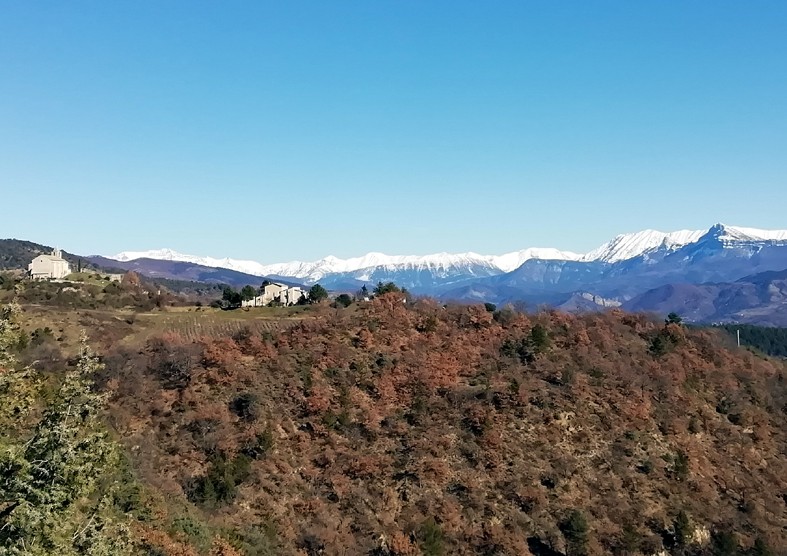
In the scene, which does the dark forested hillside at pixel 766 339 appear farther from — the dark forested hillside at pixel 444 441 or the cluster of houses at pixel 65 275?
the cluster of houses at pixel 65 275

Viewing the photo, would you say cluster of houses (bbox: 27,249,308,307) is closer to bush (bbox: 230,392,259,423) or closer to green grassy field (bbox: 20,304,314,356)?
green grassy field (bbox: 20,304,314,356)

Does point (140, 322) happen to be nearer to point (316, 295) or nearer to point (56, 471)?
point (316, 295)

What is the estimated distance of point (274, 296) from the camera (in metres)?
92.4

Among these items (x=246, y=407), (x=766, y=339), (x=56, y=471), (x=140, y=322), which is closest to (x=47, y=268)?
(x=140, y=322)

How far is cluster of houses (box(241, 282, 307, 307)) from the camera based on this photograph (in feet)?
278

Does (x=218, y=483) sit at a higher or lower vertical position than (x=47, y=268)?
lower

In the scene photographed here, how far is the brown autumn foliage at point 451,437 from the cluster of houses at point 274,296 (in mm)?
26347

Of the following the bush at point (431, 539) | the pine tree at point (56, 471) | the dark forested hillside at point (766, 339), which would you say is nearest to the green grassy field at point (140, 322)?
the bush at point (431, 539)

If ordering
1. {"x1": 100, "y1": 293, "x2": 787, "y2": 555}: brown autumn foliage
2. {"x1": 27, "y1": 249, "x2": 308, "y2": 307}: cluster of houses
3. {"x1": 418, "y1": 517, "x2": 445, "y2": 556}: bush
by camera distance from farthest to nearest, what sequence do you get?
{"x1": 27, "y1": 249, "x2": 308, "y2": 307}: cluster of houses, {"x1": 100, "y1": 293, "x2": 787, "y2": 555}: brown autumn foliage, {"x1": 418, "y1": 517, "x2": 445, "y2": 556}: bush

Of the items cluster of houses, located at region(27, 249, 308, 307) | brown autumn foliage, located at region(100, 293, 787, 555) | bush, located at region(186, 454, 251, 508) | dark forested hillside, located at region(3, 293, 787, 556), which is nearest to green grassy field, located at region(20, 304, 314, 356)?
dark forested hillside, located at region(3, 293, 787, 556)

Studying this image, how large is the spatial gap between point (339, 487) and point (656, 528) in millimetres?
18870

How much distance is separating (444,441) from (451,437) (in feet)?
2.88

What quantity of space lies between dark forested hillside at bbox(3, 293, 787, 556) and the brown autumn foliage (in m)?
0.14

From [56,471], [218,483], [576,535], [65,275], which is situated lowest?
[576,535]
